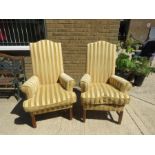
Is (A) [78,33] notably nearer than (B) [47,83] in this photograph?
No

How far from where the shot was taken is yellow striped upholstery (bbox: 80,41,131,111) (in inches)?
91.8

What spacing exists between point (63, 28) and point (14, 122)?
7.34 ft

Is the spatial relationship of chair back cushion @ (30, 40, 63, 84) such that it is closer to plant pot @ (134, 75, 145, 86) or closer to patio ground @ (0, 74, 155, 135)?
patio ground @ (0, 74, 155, 135)

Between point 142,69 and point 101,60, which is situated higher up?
point 101,60

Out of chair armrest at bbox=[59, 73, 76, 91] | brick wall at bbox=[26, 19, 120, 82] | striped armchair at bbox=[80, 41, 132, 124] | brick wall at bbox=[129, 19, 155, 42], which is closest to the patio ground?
striped armchair at bbox=[80, 41, 132, 124]

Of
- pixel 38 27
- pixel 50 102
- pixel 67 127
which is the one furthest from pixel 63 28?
pixel 67 127

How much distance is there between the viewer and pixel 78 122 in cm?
259

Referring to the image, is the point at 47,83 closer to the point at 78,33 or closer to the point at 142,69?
the point at 78,33

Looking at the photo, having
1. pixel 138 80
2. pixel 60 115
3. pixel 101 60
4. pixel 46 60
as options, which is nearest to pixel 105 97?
pixel 101 60

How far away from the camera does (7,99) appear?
10.9ft

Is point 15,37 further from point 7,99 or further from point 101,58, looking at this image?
point 101,58

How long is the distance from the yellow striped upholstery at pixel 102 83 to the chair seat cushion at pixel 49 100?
0.24 m

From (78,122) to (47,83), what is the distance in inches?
38.5
